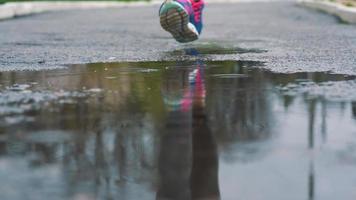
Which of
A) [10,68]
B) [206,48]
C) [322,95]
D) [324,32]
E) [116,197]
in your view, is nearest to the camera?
[116,197]

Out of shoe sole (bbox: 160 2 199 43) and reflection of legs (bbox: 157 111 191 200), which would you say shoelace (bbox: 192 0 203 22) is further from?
reflection of legs (bbox: 157 111 191 200)

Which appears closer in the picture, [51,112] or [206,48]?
[51,112]

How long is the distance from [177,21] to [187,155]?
6.21 m

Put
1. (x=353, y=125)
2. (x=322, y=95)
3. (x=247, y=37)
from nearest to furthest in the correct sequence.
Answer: (x=353, y=125)
(x=322, y=95)
(x=247, y=37)

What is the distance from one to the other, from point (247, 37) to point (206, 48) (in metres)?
3.06

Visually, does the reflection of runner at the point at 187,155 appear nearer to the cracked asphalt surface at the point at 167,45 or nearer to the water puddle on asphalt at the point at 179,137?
the water puddle on asphalt at the point at 179,137

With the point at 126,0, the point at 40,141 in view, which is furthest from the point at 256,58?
the point at 126,0

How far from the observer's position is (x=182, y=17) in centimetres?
1055

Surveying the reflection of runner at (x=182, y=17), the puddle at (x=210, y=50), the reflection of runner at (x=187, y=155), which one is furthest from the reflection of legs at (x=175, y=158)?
the puddle at (x=210, y=50)

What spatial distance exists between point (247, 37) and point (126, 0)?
26.7m

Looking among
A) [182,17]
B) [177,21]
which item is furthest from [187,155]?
[177,21]

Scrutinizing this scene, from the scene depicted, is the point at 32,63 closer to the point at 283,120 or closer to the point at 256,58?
the point at 256,58

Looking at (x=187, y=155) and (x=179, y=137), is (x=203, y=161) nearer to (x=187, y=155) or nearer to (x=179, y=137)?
(x=187, y=155)

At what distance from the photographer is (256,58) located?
34.0 ft
